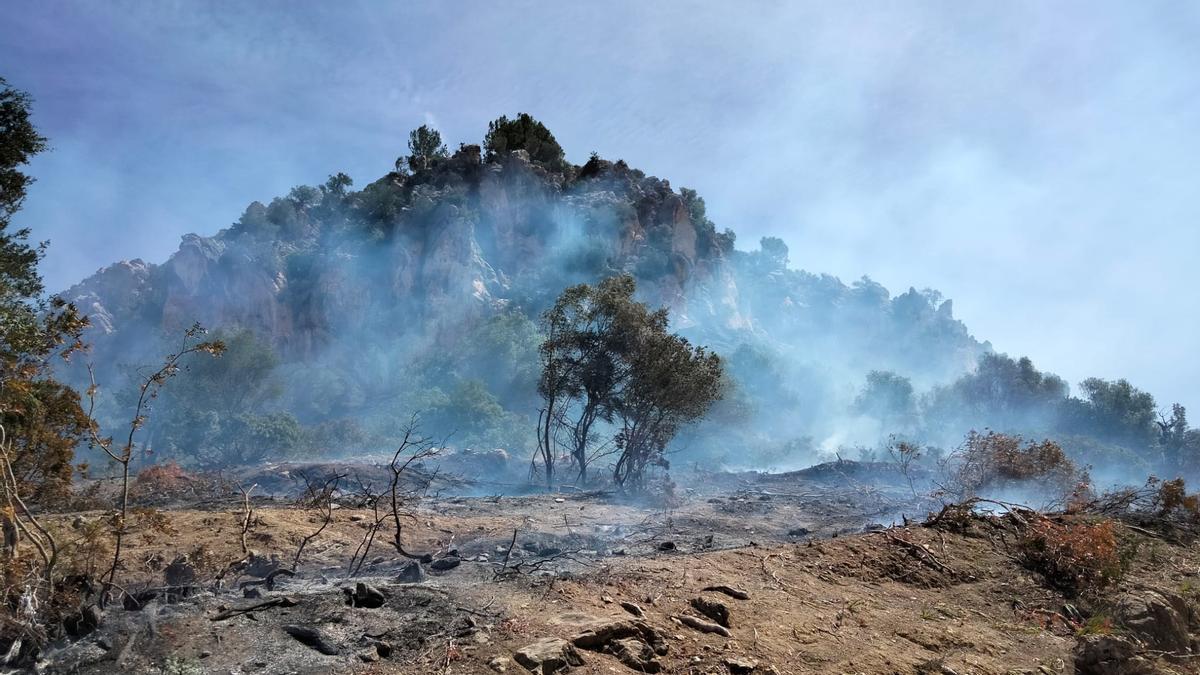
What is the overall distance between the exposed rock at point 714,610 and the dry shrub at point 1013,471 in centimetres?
1298

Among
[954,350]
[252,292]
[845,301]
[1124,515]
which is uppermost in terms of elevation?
[845,301]

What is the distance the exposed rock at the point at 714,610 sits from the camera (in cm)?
559

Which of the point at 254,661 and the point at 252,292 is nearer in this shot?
the point at 254,661

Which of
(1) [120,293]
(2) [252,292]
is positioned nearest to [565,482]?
(2) [252,292]

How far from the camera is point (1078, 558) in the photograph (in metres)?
8.55

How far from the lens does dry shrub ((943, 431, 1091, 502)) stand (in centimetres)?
1639

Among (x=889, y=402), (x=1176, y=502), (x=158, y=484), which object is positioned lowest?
(x=158, y=484)

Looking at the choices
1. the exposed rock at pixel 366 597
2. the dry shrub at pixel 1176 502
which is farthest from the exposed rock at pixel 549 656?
the dry shrub at pixel 1176 502

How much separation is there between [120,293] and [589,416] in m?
50.1

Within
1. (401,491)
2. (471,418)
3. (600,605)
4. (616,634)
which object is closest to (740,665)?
(616,634)

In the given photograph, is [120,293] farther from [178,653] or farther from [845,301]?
[845,301]

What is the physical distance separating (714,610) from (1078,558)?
6.08m

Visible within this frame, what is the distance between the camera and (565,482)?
2300 cm

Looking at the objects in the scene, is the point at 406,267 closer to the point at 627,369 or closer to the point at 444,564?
the point at 627,369
